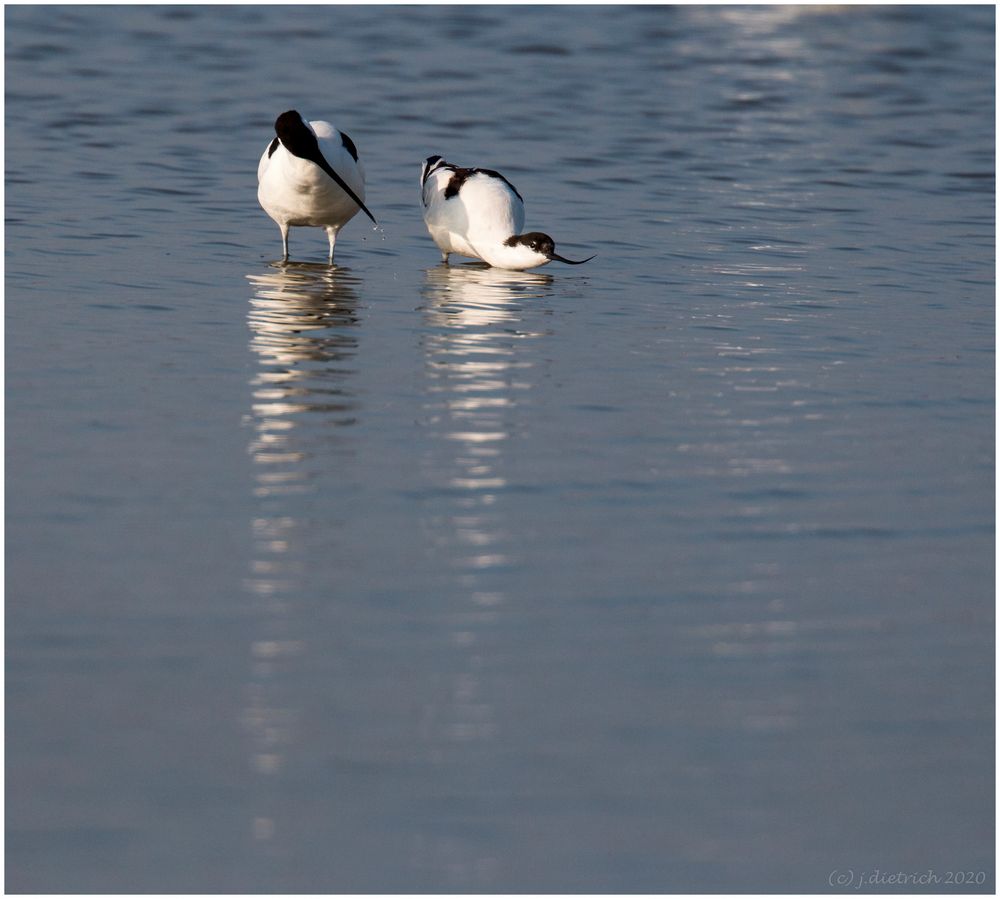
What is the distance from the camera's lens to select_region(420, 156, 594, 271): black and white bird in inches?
455

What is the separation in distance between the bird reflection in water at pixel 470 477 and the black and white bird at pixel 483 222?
139 millimetres

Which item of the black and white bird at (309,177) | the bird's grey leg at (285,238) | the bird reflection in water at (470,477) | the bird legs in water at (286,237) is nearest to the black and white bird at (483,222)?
the bird reflection in water at (470,477)

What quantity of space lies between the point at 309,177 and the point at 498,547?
5723mm

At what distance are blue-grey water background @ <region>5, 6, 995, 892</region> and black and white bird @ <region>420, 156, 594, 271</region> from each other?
167 mm

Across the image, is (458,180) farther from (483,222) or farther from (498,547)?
(498,547)

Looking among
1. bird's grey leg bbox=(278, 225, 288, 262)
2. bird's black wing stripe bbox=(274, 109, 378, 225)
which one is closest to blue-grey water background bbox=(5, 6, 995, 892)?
bird's grey leg bbox=(278, 225, 288, 262)

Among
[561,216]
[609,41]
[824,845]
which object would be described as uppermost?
[609,41]

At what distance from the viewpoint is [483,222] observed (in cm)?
1160

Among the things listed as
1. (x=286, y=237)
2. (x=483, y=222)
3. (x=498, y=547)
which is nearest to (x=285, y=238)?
(x=286, y=237)

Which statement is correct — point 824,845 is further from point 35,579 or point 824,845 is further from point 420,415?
point 420,415

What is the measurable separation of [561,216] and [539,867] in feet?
32.1

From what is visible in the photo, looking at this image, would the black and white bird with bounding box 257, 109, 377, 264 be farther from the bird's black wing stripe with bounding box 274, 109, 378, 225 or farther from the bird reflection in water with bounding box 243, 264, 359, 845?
the bird reflection in water with bounding box 243, 264, 359, 845

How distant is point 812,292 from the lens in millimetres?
11109

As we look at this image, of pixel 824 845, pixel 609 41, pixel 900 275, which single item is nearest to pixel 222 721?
pixel 824 845
